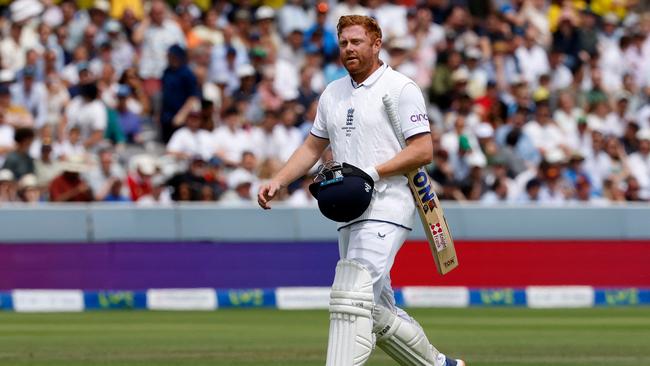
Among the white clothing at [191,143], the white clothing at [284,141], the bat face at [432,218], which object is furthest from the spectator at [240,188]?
the bat face at [432,218]

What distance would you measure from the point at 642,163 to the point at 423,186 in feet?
39.9

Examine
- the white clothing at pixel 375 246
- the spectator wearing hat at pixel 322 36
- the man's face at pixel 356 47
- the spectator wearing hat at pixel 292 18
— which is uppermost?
the spectator wearing hat at pixel 292 18

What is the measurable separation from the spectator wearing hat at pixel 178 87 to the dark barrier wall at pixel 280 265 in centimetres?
184

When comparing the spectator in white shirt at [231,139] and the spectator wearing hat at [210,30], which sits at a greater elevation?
the spectator wearing hat at [210,30]

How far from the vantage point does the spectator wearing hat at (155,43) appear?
17859mm

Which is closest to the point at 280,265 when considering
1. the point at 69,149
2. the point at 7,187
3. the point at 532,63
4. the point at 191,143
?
the point at 191,143

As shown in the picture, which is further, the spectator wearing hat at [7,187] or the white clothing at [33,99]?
the white clothing at [33,99]

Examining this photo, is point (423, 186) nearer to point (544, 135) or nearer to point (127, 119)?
point (127, 119)

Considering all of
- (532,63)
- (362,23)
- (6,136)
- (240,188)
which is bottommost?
(240,188)

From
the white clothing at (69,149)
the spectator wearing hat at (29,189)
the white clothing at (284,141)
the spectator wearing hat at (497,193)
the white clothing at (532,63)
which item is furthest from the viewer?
the white clothing at (532,63)

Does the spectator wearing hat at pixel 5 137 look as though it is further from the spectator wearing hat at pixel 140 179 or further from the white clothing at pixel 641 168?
the white clothing at pixel 641 168

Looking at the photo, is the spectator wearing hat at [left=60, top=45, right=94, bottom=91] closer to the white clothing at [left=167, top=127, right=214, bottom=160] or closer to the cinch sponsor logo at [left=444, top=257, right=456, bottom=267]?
the white clothing at [left=167, top=127, right=214, bottom=160]

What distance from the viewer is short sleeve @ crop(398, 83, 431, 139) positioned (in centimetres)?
698

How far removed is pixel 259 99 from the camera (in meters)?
18.0
